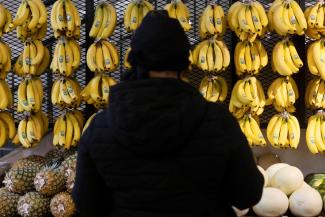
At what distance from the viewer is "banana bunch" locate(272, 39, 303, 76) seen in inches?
135

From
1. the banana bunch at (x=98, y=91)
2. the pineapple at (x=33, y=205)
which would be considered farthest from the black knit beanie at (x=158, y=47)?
the pineapple at (x=33, y=205)

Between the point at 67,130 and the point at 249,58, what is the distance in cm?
136

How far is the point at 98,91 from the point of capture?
3.49 meters

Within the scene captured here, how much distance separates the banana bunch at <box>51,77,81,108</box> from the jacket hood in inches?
74.7

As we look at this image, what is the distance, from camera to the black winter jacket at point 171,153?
1.62 m

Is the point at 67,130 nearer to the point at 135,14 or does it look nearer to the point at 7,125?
the point at 7,125

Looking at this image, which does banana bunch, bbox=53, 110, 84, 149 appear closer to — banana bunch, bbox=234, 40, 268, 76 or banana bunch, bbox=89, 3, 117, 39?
banana bunch, bbox=89, 3, 117, 39

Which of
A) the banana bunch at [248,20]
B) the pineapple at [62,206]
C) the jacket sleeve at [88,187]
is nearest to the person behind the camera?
the jacket sleeve at [88,187]

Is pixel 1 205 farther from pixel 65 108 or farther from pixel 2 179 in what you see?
pixel 65 108

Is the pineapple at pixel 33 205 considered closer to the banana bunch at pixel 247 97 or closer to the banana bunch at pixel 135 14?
the banana bunch at pixel 135 14

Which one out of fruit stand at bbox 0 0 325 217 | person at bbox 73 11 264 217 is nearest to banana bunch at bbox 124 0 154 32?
fruit stand at bbox 0 0 325 217

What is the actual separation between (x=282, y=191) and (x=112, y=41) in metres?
1.72

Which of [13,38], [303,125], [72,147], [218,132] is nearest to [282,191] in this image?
[303,125]

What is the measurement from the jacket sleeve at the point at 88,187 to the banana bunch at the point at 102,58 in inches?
69.1
